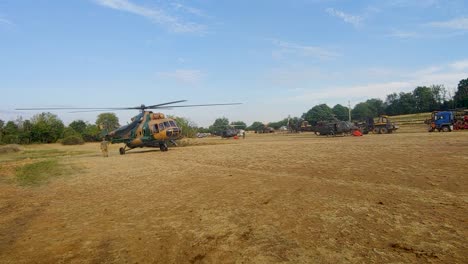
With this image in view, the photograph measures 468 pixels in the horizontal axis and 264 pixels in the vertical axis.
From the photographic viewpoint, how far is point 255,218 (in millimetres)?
5719

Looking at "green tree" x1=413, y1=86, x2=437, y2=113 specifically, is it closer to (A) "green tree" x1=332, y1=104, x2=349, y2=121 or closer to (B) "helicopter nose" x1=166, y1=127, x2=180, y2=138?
(A) "green tree" x1=332, y1=104, x2=349, y2=121

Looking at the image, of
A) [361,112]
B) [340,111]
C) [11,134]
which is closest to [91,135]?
[11,134]

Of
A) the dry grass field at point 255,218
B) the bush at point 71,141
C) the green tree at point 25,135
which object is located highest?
the green tree at point 25,135

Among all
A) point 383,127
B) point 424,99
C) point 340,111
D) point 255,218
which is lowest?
point 255,218

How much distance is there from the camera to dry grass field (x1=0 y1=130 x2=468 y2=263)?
165 inches

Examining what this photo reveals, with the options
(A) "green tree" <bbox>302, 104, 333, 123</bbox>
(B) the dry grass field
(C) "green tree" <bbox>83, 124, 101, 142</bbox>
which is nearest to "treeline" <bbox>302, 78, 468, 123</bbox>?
(A) "green tree" <bbox>302, 104, 333, 123</bbox>

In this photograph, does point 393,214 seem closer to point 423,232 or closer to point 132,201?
point 423,232

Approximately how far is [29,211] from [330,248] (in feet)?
23.3

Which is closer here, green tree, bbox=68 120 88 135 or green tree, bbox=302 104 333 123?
green tree, bbox=68 120 88 135

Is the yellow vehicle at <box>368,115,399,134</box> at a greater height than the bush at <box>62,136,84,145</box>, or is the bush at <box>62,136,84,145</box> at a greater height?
the bush at <box>62,136,84,145</box>

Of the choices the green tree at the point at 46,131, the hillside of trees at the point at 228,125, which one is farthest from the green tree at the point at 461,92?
the green tree at the point at 46,131

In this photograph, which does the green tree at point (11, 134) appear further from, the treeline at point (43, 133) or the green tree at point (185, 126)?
the green tree at point (185, 126)

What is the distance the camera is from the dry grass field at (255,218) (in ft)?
13.8

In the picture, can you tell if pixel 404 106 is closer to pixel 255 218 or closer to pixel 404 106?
pixel 404 106
